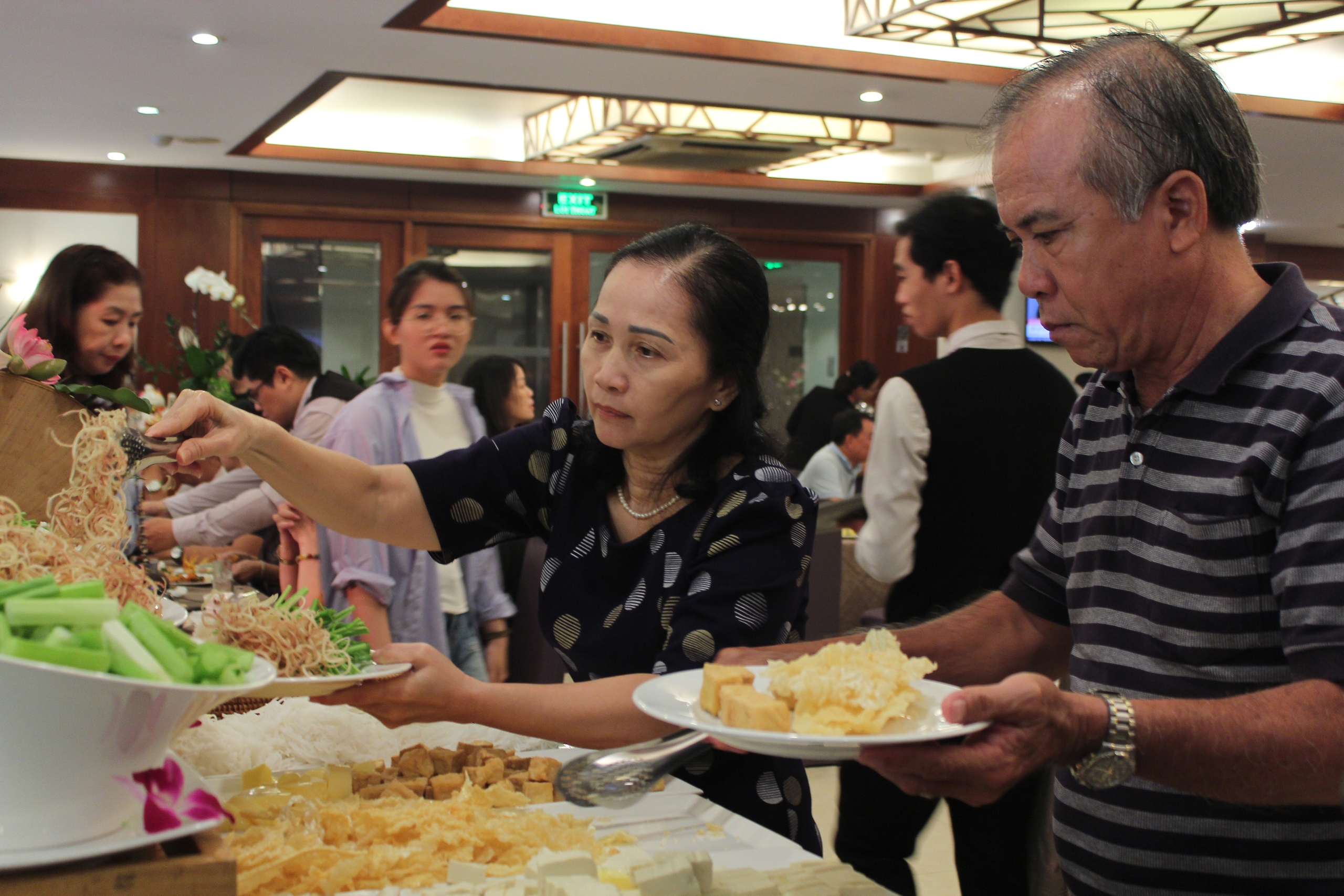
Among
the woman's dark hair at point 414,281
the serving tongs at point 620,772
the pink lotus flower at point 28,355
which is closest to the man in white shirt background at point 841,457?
the woman's dark hair at point 414,281

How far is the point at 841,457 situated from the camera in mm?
5828

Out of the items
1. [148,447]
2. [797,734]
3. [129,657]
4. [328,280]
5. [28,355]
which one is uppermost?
[328,280]

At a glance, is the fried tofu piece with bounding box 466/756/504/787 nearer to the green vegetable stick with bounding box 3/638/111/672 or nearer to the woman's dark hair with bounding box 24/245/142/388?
the green vegetable stick with bounding box 3/638/111/672

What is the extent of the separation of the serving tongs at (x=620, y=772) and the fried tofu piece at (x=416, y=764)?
488 millimetres

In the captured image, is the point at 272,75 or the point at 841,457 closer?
the point at 272,75

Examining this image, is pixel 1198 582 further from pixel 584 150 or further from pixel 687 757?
pixel 584 150

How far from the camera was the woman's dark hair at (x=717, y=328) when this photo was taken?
1.57m

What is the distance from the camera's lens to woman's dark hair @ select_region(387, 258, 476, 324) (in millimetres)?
3205

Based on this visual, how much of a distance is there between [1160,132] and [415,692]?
1029 millimetres

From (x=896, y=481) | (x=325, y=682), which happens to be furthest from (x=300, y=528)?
(x=325, y=682)

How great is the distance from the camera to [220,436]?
147cm

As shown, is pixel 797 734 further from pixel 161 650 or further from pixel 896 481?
pixel 896 481

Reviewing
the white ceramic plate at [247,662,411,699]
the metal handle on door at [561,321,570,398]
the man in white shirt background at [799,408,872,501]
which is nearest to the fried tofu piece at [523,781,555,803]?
the white ceramic plate at [247,662,411,699]

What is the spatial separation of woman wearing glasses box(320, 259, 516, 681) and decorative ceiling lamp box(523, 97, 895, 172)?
323 cm
